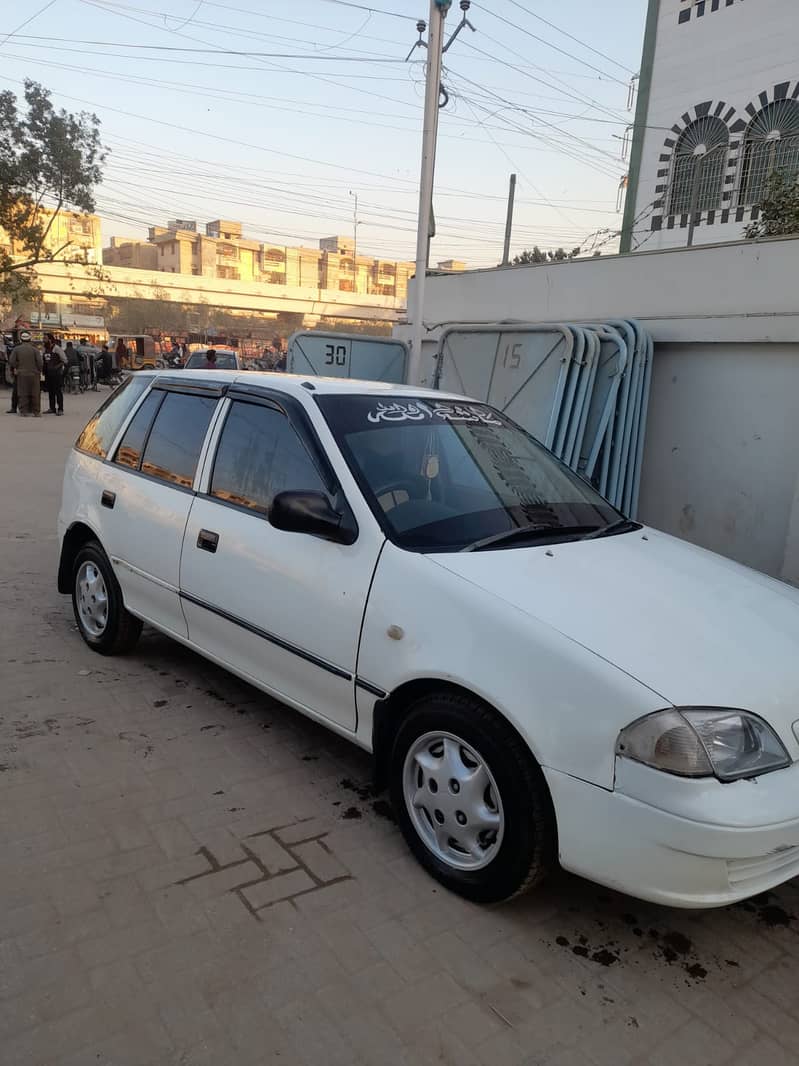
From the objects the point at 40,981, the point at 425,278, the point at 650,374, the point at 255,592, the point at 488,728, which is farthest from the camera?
the point at 425,278

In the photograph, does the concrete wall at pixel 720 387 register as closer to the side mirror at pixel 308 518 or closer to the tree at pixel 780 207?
the tree at pixel 780 207

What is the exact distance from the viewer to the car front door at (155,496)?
377 cm

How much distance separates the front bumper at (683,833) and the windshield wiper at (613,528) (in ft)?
3.99

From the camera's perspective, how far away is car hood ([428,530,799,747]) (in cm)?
223

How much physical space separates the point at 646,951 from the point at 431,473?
1907 millimetres

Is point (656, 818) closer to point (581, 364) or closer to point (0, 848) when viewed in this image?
point (0, 848)

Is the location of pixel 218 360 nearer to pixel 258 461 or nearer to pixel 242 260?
pixel 258 461

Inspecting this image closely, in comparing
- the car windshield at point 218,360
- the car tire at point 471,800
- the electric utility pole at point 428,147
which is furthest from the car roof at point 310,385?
the car windshield at point 218,360

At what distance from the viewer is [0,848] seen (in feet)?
8.91

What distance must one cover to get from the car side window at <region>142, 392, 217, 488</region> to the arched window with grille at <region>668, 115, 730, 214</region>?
10358 millimetres

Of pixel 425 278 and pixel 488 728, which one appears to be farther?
pixel 425 278

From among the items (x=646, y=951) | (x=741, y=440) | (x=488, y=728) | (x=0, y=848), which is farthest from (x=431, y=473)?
(x=741, y=440)

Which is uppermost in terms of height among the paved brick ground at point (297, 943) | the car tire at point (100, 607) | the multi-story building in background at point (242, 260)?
the multi-story building in background at point (242, 260)

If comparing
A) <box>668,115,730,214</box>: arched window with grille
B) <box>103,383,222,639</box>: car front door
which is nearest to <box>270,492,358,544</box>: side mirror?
<box>103,383,222,639</box>: car front door
